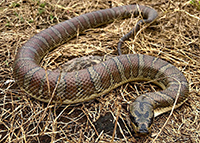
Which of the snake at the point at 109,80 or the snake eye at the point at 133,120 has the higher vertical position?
the snake at the point at 109,80

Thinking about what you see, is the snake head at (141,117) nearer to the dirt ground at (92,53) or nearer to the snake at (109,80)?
the snake at (109,80)

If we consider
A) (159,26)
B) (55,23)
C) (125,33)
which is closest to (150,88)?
(125,33)

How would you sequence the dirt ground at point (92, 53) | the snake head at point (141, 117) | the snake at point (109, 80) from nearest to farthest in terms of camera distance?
the snake head at point (141, 117)
the dirt ground at point (92, 53)
the snake at point (109, 80)

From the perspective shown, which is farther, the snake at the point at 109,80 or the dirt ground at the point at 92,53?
the snake at the point at 109,80

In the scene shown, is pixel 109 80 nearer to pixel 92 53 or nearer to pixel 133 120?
pixel 133 120

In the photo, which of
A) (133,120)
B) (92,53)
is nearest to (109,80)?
(133,120)

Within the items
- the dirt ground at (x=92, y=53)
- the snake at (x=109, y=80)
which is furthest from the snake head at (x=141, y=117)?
the dirt ground at (x=92, y=53)
